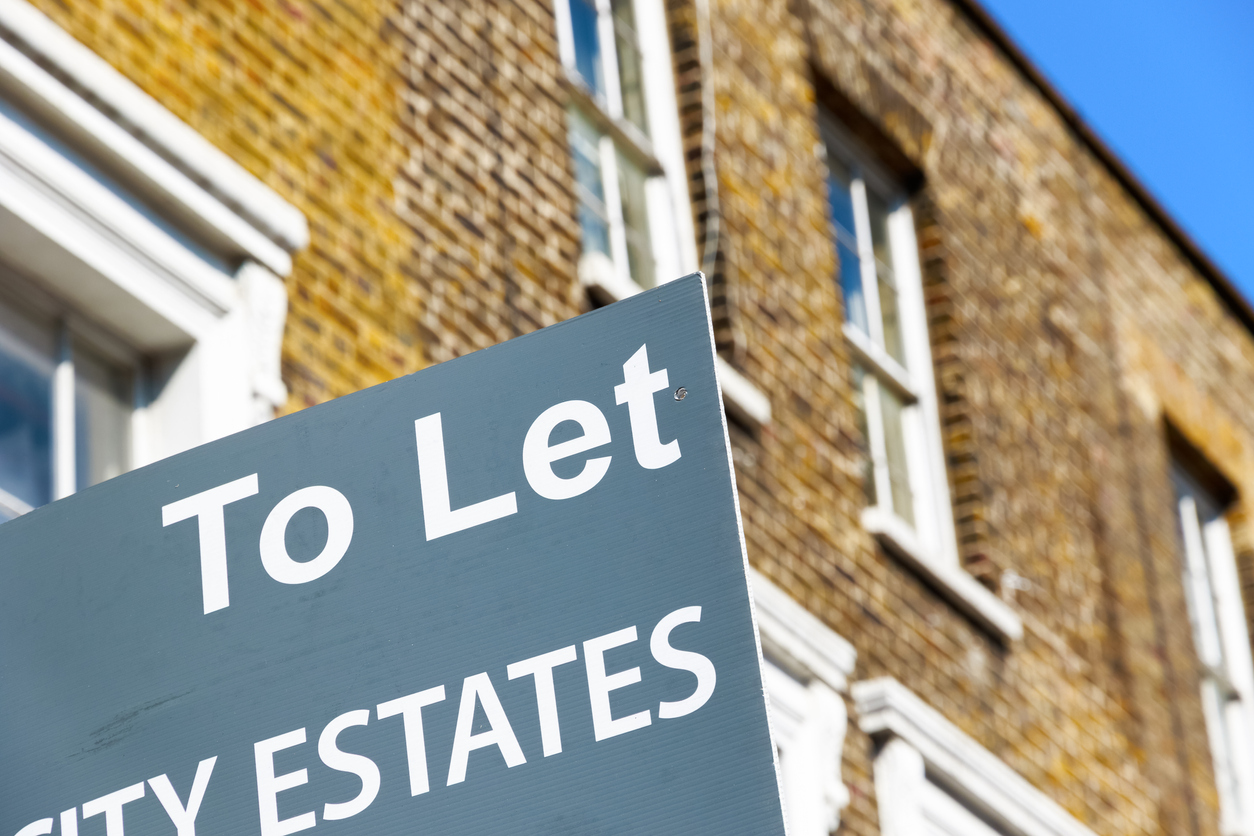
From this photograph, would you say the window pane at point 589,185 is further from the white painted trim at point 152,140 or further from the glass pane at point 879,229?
the glass pane at point 879,229

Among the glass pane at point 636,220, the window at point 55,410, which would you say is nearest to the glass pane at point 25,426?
the window at point 55,410

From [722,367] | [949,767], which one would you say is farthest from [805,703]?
[722,367]

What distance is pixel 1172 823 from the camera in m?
9.03

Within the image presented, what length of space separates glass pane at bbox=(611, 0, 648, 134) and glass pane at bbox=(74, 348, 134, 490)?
130 inches

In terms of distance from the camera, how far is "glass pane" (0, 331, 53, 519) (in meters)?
4.49

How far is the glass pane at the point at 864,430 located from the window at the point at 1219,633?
2.93 metres

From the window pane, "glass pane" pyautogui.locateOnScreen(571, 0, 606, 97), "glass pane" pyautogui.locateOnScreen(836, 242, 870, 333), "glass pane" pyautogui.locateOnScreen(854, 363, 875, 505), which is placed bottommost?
"glass pane" pyautogui.locateOnScreen(854, 363, 875, 505)

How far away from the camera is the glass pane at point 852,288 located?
8.72 metres

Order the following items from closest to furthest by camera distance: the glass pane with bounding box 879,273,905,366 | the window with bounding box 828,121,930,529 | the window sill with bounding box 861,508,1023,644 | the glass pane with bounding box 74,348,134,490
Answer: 1. the glass pane with bounding box 74,348,134,490
2. the window sill with bounding box 861,508,1023,644
3. the window with bounding box 828,121,930,529
4. the glass pane with bounding box 879,273,905,366

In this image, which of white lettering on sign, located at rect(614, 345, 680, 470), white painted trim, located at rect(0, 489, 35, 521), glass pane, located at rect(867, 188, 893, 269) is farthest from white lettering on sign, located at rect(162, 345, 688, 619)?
glass pane, located at rect(867, 188, 893, 269)

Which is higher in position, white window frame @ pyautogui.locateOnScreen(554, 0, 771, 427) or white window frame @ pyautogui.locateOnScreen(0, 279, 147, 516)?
white window frame @ pyautogui.locateOnScreen(554, 0, 771, 427)

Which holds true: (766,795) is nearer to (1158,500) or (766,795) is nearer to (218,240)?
(218,240)

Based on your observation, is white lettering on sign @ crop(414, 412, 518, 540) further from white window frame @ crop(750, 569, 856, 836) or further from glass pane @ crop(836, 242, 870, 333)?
glass pane @ crop(836, 242, 870, 333)

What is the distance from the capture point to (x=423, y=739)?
2242mm
